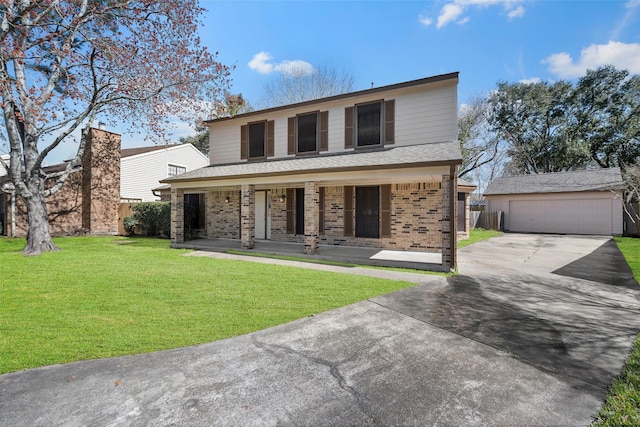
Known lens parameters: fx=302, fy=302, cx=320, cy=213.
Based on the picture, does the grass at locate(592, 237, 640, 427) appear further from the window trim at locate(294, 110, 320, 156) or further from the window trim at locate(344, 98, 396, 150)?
the window trim at locate(294, 110, 320, 156)

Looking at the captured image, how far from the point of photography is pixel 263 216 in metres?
13.6

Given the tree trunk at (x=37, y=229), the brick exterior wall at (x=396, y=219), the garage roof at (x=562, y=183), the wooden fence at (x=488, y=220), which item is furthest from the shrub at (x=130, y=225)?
the garage roof at (x=562, y=183)

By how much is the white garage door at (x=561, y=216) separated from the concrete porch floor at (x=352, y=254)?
14752mm

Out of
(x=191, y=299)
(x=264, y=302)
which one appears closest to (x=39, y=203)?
(x=191, y=299)

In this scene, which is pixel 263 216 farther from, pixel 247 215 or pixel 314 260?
pixel 314 260

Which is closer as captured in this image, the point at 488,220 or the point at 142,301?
the point at 142,301

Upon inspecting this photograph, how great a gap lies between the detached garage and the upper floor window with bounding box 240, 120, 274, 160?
57.2 ft

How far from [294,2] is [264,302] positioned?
1021 cm

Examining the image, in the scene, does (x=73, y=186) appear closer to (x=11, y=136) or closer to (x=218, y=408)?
(x=11, y=136)

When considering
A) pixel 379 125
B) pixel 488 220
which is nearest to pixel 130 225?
pixel 379 125

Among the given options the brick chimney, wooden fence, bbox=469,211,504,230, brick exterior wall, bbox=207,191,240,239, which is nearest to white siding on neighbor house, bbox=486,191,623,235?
wooden fence, bbox=469,211,504,230

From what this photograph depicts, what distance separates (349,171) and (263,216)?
19.5ft

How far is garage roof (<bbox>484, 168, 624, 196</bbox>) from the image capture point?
60.5ft

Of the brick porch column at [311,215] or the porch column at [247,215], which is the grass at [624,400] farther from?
the porch column at [247,215]
